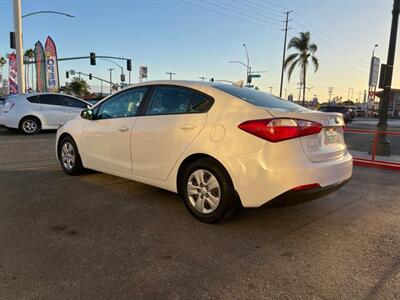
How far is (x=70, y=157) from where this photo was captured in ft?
20.0

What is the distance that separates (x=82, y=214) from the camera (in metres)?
4.23

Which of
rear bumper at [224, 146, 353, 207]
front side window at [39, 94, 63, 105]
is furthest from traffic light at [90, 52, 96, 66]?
rear bumper at [224, 146, 353, 207]

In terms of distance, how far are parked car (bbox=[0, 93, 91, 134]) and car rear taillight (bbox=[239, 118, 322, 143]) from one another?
10.7 metres

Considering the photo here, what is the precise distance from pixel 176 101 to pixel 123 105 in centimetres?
109

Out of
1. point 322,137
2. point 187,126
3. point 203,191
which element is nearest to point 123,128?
point 187,126

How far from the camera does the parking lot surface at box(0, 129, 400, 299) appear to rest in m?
2.69

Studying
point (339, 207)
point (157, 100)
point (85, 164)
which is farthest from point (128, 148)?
point (339, 207)

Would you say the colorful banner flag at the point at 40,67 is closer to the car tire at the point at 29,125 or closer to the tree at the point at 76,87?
the car tire at the point at 29,125

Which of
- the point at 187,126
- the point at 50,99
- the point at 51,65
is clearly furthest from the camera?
the point at 51,65

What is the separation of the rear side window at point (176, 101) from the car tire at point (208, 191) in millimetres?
635

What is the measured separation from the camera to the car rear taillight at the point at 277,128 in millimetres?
3455

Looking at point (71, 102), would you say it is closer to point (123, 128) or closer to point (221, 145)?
point (123, 128)

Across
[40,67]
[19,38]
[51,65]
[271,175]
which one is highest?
[19,38]

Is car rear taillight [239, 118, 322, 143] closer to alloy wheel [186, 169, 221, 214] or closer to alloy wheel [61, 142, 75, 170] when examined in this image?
alloy wheel [186, 169, 221, 214]
